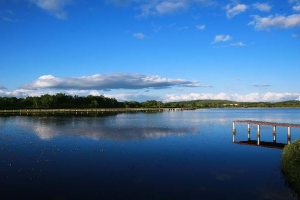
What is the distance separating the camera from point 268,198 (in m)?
17.3

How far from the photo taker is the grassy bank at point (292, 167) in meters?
18.9

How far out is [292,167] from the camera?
21094 millimetres

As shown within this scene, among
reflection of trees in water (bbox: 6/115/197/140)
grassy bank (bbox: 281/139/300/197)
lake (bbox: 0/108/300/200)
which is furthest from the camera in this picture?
reflection of trees in water (bbox: 6/115/197/140)

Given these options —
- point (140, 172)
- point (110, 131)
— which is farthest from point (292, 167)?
point (110, 131)

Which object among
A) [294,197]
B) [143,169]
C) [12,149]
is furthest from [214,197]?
[12,149]

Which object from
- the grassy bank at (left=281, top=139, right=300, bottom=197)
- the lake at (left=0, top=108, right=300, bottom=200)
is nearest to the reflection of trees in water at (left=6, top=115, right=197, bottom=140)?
the lake at (left=0, top=108, right=300, bottom=200)

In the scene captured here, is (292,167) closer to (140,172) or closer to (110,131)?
(140,172)

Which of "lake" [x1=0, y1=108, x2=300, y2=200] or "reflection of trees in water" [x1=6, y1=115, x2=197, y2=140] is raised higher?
"reflection of trees in water" [x1=6, y1=115, x2=197, y2=140]

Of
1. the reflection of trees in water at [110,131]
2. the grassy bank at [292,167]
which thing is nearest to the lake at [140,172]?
the grassy bank at [292,167]

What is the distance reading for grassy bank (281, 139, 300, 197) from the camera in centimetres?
1895

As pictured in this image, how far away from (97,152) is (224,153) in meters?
14.8

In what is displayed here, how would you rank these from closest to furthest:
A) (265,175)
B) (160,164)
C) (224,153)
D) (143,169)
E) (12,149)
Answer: (265,175) → (143,169) → (160,164) → (224,153) → (12,149)

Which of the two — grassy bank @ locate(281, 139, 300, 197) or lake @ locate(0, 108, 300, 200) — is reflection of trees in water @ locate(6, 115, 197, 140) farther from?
grassy bank @ locate(281, 139, 300, 197)

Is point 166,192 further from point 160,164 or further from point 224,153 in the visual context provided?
point 224,153
